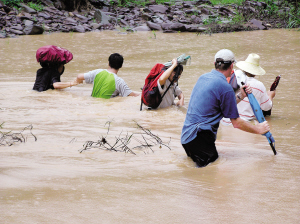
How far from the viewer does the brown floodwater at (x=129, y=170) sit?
8.55ft

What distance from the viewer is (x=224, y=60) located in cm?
364

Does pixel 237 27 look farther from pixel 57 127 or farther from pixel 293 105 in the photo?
pixel 57 127

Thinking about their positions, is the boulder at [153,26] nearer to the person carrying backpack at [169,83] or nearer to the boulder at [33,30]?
the boulder at [33,30]

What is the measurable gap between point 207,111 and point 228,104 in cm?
21

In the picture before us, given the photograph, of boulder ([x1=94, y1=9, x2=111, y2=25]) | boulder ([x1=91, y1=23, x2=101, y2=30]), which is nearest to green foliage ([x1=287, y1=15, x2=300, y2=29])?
boulder ([x1=94, y1=9, x2=111, y2=25])

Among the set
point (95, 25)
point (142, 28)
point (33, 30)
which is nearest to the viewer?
point (33, 30)

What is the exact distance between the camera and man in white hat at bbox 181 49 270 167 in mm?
3549

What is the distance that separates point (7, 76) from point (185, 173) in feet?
22.3

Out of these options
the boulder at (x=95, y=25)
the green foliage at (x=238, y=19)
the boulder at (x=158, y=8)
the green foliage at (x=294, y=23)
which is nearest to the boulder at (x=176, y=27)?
the green foliage at (x=238, y=19)

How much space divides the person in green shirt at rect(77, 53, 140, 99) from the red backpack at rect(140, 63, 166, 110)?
0.95m

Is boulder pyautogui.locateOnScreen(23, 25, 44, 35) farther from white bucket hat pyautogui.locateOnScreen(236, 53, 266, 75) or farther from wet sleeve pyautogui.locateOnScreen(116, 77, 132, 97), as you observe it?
white bucket hat pyautogui.locateOnScreen(236, 53, 266, 75)

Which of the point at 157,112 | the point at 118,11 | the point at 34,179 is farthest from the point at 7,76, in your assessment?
the point at 118,11

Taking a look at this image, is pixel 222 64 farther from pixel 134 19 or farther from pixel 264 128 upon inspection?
pixel 134 19

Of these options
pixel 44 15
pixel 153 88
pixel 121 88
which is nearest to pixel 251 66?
pixel 153 88
